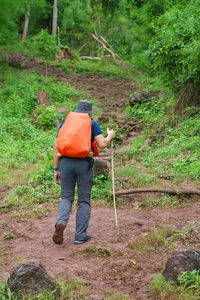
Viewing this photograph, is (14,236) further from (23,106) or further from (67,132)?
(23,106)

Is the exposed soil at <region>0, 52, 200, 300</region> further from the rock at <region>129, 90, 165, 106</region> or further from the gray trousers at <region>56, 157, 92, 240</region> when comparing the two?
the rock at <region>129, 90, 165, 106</region>

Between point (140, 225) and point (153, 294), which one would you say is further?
point (140, 225)

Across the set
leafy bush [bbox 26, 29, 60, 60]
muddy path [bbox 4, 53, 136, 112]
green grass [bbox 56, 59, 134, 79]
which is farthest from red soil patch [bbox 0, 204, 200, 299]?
green grass [bbox 56, 59, 134, 79]

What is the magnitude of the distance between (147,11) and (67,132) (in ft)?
48.3

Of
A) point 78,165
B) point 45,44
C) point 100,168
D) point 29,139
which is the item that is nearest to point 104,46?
point 45,44

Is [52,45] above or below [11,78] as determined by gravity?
above

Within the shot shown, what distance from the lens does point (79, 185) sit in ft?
14.4

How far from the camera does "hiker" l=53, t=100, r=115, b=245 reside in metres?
4.18

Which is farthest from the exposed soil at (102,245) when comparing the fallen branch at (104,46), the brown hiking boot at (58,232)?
the fallen branch at (104,46)

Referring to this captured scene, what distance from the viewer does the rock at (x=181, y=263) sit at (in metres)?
3.10

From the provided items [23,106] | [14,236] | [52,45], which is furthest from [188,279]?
[52,45]

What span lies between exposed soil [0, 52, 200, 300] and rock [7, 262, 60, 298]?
468 mm

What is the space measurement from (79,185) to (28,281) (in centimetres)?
169

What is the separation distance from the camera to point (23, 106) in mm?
12023
